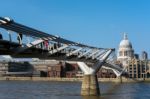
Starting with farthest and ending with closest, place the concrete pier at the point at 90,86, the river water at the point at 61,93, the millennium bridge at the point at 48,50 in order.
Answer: the concrete pier at the point at 90,86
the river water at the point at 61,93
the millennium bridge at the point at 48,50

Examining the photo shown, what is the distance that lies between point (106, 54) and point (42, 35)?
35.3 m

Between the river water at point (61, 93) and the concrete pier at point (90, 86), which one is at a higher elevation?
the concrete pier at point (90, 86)

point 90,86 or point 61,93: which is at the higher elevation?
point 90,86

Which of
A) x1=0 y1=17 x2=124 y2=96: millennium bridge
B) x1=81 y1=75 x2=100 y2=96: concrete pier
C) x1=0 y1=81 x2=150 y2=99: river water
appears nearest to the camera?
x1=0 y1=17 x2=124 y2=96: millennium bridge

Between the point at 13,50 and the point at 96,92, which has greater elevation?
the point at 13,50

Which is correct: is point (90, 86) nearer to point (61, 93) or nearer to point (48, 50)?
point (61, 93)

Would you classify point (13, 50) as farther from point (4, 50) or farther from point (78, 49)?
point (78, 49)

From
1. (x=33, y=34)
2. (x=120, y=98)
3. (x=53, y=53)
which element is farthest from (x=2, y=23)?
(x=120, y=98)

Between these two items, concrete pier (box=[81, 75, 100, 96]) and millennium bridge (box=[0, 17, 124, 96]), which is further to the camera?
concrete pier (box=[81, 75, 100, 96])

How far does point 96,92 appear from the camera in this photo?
213 feet

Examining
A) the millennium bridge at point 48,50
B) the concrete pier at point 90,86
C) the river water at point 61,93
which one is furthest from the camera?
the concrete pier at point 90,86

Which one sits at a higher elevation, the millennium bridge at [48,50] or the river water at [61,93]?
the millennium bridge at [48,50]

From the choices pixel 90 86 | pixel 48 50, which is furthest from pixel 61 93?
pixel 48 50

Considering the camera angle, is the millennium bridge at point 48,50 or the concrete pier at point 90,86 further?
the concrete pier at point 90,86
